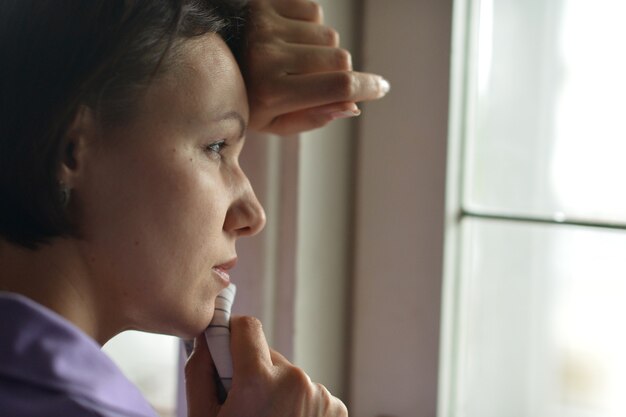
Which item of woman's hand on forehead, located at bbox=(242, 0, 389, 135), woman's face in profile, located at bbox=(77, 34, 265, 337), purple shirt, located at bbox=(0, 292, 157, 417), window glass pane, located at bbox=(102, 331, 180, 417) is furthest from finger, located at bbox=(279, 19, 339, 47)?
window glass pane, located at bbox=(102, 331, 180, 417)

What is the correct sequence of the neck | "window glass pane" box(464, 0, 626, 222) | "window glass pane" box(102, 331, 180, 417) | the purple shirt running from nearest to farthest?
the purple shirt < the neck < "window glass pane" box(464, 0, 626, 222) < "window glass pane" box(102, 331, 180, 417)

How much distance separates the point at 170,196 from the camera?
0.75 meters

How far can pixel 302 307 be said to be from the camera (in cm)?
100

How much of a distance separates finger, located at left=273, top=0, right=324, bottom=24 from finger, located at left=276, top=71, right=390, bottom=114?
73mm

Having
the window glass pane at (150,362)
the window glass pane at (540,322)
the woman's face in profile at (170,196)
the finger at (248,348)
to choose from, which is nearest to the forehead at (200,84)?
the woman's face in profile at (170,196)

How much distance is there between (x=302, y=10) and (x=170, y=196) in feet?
0.90

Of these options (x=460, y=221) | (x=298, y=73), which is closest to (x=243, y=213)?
(x=298, y=73)

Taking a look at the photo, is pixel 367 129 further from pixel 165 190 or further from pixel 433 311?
pixel 165 190

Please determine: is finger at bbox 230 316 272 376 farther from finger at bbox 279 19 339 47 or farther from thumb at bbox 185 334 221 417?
finger at bbox 279 19 339 47

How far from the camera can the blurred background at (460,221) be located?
0.88 meters

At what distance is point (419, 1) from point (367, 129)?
0.16m

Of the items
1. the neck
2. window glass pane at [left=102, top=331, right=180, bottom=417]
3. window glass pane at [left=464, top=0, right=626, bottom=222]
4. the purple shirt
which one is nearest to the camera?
the purple shirt

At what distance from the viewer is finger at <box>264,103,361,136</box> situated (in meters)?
0.88

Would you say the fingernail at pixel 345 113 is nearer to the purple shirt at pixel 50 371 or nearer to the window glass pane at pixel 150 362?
the purple shirt at pixel 50 371
